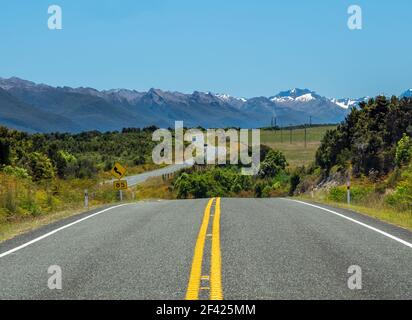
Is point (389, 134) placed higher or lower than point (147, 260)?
higher

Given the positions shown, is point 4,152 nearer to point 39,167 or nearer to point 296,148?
point 39,167

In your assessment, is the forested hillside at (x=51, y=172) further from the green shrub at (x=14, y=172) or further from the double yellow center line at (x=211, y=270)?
the double yellow center line at (x=211, y=270)

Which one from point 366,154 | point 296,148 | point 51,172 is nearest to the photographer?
point 51,172

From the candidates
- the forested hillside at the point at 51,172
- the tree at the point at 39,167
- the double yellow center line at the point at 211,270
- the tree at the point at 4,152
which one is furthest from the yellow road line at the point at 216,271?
the tree at the point at 39,167

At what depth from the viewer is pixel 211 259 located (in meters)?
8.88

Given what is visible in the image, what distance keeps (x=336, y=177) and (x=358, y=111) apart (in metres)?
7.47

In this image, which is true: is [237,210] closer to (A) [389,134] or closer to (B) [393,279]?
(B) [393,279]

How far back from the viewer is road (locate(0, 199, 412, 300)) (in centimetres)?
697

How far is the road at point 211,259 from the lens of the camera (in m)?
6.97

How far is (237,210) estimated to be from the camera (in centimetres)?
1759

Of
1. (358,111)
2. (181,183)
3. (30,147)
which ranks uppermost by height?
(358,111)

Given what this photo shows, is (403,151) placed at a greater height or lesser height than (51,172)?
greater

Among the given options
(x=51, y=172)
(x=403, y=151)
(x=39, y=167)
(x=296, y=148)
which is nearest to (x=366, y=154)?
(x=403, y=151)

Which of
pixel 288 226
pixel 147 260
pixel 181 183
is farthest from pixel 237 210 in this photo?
pixel 181 183
